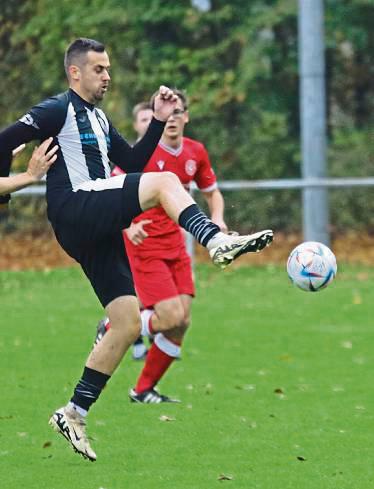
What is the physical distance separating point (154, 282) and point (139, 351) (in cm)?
186

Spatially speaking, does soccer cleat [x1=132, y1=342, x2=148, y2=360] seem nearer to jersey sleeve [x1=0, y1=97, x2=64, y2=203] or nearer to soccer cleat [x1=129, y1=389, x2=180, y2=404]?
soccer cleat [x1=129, y1=389, x2=180, y2=404]

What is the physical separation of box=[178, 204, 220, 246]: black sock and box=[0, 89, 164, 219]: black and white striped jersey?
1.88 ft

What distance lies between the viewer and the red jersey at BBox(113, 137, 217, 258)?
9.98 m

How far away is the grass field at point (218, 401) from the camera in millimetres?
6988

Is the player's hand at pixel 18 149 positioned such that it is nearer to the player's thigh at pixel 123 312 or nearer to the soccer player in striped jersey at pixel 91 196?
the soccer player in striped jersey at pixel 91 196

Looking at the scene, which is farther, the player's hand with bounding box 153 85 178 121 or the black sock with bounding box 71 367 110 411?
the player's hand with bounding box 153 85 178 121

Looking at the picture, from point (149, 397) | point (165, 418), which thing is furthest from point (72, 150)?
point (149, 397)

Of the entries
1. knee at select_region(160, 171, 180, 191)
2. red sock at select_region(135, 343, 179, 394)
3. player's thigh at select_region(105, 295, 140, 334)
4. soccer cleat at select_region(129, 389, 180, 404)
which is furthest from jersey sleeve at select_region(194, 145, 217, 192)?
knee at select_region(160, 171, 180, 191)

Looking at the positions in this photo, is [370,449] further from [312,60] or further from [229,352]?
[312,60]

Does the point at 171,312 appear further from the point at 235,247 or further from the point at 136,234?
the point at 235,247

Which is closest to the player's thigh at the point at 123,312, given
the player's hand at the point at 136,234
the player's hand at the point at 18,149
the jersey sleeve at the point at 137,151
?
the jersey sleeve at the point at 137,151

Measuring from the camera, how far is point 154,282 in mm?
9664

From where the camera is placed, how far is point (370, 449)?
7.46 metres

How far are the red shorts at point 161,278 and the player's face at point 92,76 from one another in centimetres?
254
